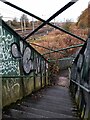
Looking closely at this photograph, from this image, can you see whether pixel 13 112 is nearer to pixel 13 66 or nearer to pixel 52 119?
pixel 52 119

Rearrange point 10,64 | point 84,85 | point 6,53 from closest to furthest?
1. point 84,85
2. point 6,53
3. point 10,64

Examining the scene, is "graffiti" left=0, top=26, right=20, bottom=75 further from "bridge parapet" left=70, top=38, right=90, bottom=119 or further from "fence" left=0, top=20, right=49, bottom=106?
"bridge parapet" left=70, top=38, right=90, bottom=119

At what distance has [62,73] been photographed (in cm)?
2891

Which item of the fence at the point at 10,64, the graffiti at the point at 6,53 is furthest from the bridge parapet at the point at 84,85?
the graffiti at the point at 6,53

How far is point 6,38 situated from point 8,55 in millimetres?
436

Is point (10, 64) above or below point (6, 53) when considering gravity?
below

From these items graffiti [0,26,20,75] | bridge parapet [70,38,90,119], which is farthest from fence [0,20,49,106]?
bridge parapet [70,38,90,119]

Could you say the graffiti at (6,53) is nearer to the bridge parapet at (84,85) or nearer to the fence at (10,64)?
the fence at (10,64)

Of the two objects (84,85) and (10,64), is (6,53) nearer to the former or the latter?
(10,64)

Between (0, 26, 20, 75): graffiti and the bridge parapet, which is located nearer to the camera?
the bridge parapet

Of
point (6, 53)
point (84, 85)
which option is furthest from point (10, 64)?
point (84, 85)

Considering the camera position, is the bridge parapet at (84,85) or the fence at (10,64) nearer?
the bridge parapet at (84,85)

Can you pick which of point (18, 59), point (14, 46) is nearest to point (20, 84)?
point (18, 59)

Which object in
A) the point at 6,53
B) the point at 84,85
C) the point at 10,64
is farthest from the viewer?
the point at 10,64
